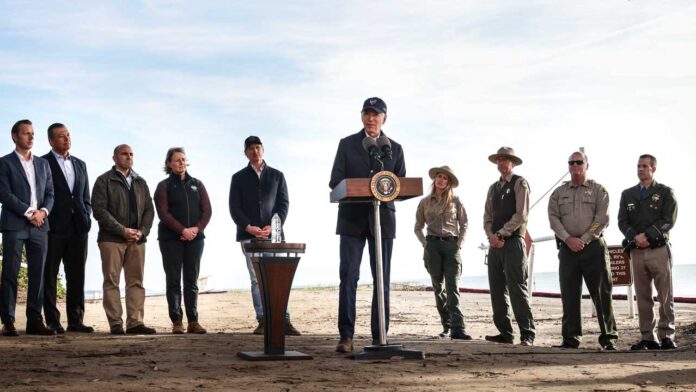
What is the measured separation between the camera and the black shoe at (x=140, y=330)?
27.6 feet

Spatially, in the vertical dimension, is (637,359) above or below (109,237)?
below

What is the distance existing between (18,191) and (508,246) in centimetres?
487

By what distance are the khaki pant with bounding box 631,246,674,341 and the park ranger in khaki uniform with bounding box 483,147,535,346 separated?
4.01 feet

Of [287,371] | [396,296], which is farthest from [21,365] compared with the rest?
[396,296]

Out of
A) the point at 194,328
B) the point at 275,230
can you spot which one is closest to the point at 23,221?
the point at 194,328

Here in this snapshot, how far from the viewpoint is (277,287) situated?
630cm

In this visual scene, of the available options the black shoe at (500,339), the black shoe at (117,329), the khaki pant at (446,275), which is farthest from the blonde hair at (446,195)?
the black shoe at (117,329)

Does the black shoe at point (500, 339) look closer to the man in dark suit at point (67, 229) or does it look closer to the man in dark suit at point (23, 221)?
the man in dark suit at point (67, 229)

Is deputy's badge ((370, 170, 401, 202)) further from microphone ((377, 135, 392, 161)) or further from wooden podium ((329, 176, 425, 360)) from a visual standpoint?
microphone ((377, 135, 392, 161))

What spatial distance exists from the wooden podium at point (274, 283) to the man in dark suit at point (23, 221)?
9.07 feet

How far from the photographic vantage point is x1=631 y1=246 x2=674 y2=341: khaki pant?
27.6 ft

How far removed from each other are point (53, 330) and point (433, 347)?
3739 mm

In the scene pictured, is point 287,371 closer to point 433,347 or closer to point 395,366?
point 395,366

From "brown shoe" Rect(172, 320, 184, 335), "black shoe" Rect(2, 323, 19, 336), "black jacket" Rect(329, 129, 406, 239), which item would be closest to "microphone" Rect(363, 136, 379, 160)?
"black jacket" Rect(329, 129, 406, 239)
